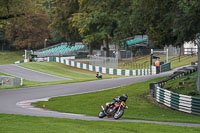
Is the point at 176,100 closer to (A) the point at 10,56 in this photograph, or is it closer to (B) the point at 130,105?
(B) the point at 130,105

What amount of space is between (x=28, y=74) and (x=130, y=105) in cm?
2633

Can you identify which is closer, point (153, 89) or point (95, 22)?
point (153, 89)

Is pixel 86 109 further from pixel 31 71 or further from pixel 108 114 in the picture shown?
pixel 31 71

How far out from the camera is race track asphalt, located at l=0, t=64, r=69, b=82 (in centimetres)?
4533

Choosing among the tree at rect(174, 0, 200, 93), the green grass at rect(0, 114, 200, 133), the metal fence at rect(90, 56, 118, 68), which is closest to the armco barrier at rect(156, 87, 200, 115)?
the tree at rect(174, 0, 200, 93)

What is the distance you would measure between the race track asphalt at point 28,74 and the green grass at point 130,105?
16.0 m

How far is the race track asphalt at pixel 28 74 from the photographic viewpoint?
149 ft

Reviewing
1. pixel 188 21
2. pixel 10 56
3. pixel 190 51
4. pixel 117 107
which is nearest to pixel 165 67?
pixel 190 51

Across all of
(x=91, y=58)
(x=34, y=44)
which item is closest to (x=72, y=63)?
(x=91, y=58)

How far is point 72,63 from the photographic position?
60812 mm

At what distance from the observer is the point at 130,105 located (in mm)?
23891

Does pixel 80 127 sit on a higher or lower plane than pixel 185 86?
lower

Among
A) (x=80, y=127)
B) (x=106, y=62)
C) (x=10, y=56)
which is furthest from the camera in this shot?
(x=10, y=56)

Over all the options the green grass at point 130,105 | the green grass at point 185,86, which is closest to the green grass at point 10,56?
the green grass at point 130,105
